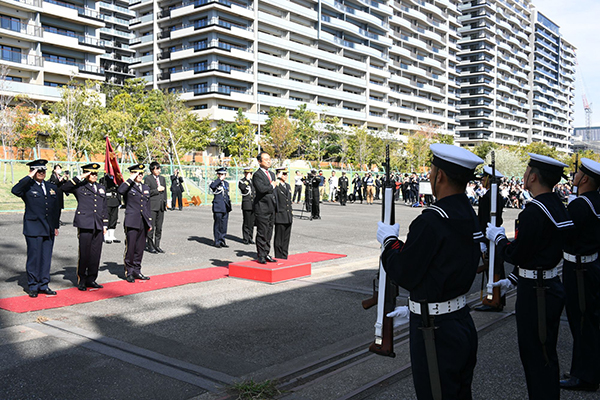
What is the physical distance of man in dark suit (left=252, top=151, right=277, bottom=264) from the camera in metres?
9.12

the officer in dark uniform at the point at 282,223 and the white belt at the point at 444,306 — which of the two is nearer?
the white belt at the point at 444,306

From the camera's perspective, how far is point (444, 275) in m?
2.77

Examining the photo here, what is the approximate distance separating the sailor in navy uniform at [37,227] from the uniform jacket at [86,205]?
17.5 inches

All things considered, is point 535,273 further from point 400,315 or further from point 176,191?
point 176,191

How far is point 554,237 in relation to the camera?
385 cm

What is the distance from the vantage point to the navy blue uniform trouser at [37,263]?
742cm

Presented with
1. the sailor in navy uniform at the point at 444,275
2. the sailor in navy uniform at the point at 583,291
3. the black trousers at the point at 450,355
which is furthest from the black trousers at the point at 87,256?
the sailor in navy uniform at the point at 583,291

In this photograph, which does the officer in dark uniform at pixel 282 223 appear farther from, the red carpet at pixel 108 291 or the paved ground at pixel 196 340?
the red carpet at pixel 108 291

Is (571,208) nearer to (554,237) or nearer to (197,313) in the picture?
(554,237)

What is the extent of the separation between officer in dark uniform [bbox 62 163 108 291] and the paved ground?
0.62m

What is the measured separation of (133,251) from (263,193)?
259 centimetres

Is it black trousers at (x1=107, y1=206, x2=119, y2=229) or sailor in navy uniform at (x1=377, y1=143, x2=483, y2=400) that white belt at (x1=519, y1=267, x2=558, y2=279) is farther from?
black trousers at (x1=107, y1=206, x2=119, y2=229)

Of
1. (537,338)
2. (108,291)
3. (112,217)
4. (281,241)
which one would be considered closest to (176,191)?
(112,217)

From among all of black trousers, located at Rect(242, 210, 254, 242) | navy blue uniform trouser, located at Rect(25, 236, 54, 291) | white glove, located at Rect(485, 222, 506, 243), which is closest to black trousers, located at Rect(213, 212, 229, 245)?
black trousers, located at Rect(242, 210, 254, 242)
